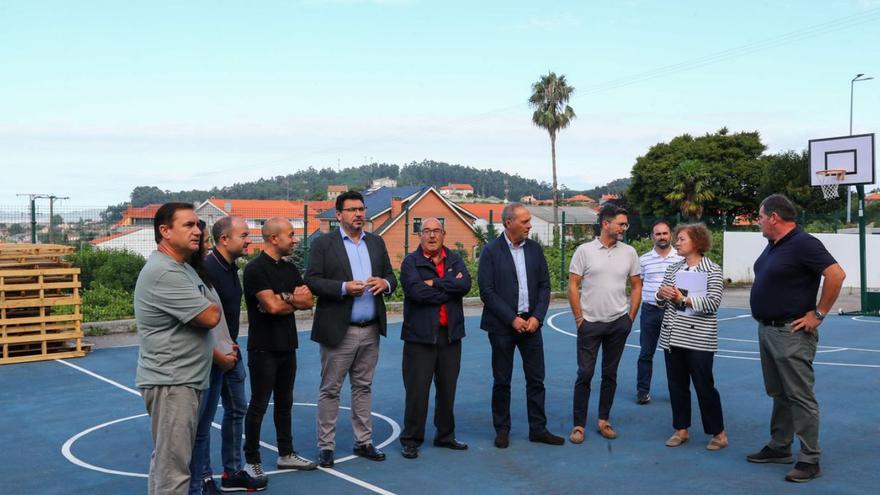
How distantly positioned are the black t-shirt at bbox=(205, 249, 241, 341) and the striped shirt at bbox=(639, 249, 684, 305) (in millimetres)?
4815

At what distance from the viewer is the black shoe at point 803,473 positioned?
248 inches

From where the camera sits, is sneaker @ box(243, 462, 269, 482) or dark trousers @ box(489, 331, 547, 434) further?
dark trousers @ box(489, 331, 547, 434)

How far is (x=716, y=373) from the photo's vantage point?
35.6ft

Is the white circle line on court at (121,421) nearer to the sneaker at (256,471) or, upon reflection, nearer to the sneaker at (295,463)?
the sneaker at (295,463)

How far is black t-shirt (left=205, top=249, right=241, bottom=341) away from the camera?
6.09 m

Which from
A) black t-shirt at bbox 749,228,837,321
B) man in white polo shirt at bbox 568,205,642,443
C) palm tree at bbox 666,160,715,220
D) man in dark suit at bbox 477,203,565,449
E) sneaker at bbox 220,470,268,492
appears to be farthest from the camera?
palm tree at bbox 666,160,715,220

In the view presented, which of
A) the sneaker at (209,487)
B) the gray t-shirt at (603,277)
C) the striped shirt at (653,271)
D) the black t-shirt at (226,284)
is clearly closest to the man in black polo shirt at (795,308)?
the gray t-shirt at (603,277)

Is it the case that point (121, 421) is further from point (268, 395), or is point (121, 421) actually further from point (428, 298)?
point (428, 298)

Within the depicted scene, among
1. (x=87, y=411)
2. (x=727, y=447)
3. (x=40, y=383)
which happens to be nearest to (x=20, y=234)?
(x=40, y=383)

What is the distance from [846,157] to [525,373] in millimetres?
14379

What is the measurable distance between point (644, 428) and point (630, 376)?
2.65m

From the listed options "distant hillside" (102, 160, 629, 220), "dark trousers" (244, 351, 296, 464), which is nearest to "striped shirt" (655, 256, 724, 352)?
"dark trousers" (244, 351, 296, 464)

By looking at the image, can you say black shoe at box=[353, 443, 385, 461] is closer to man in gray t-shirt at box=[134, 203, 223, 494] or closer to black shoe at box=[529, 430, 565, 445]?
black shoe at box=[529, 430, 565, 445]

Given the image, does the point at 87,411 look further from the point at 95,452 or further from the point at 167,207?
the point at 167,207
